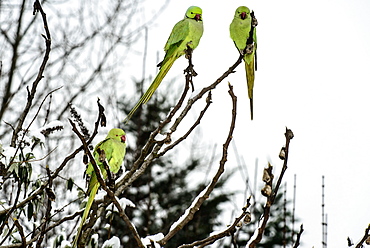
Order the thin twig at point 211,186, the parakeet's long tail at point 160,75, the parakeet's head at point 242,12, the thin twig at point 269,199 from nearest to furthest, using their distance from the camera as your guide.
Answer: the thin twig at point 269,199, the thin twig at point 211,186, the parakeet's long tail at point 160,75, the parakeet's head at point 242,12

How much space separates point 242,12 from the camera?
2521mm

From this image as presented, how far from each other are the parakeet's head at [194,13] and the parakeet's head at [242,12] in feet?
0.92

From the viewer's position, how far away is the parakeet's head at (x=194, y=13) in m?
2.75

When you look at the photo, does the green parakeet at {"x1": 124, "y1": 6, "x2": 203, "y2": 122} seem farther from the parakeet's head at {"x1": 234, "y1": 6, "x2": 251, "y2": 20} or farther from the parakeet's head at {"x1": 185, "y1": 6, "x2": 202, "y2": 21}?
the parakeet's head at {"x1": 234, "y1": 6, "x2": 251, "y2": 20}

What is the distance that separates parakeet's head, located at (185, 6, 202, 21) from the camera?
2.75m

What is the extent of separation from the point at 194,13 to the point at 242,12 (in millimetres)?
360

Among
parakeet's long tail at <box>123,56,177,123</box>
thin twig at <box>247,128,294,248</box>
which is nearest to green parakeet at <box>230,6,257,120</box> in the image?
parakeet's long tail at <box>123,56,177,123</box>

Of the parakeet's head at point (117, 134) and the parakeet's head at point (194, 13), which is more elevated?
the parakeet's head at point (194, 13)

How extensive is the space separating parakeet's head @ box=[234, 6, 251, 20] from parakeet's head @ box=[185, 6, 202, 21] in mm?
281

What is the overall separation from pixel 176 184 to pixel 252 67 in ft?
21.5

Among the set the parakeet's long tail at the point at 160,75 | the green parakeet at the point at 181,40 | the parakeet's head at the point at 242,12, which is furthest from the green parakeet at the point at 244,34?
the parakeet's long tail at the point at 160,75

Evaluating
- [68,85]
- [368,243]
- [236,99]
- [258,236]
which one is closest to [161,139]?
[236,99]

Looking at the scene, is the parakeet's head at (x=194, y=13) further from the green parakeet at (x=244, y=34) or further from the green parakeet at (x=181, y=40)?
the green parakeet at (x=244, y=34)

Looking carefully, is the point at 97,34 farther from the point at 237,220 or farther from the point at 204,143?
the point at 237,220
